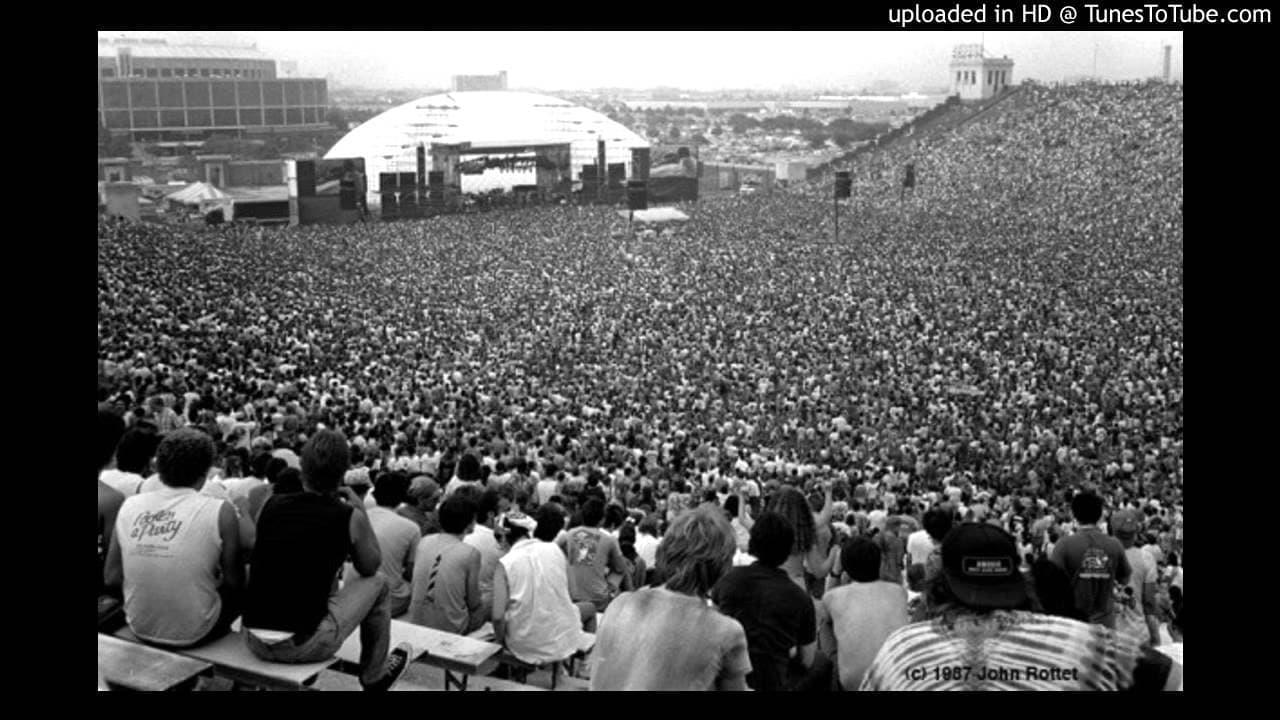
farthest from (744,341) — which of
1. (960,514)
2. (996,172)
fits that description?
(996,172)

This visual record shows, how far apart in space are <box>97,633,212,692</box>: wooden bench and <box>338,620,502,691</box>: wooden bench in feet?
2.36

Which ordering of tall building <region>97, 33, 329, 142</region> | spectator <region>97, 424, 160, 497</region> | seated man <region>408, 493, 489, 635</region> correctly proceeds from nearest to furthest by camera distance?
spectator <region>97, 424, 160, 497</region>
seated man <region>408, 493, 489, 635</region>
tall building <region>97, 33, 329, 142</region>

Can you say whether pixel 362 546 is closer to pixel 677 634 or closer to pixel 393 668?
pixel 393 668

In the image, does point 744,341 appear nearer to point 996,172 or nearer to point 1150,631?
point 1150,631

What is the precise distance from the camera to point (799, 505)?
17.0ft

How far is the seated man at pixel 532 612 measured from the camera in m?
5.37

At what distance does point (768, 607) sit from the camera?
12.9ft

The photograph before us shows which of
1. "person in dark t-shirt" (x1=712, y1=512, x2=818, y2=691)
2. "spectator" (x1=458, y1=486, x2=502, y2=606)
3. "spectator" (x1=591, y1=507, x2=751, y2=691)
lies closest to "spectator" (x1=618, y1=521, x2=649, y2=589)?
"spectator" (x1=458, y1=486, x2=502, y2=606)

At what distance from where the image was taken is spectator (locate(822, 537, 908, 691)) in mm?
4465

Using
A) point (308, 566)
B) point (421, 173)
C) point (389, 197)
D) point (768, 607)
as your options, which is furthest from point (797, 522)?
point (421, 173)

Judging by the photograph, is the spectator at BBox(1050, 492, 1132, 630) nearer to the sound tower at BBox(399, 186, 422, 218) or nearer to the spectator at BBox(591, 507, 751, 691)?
the spectator at BBox(591, 507, 751, 691)

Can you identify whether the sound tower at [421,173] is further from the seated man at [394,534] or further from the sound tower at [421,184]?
the seated man at [394,534]

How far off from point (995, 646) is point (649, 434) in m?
12.4

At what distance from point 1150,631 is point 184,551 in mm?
4138
